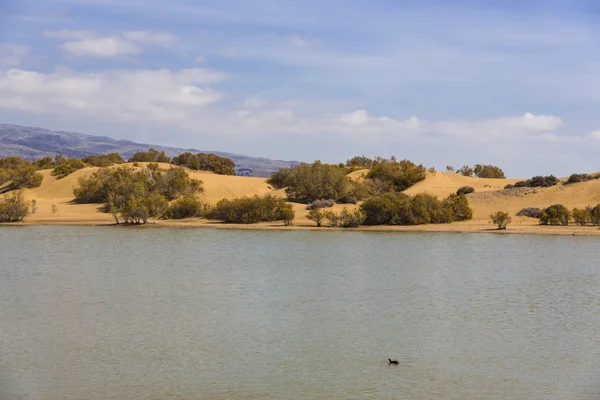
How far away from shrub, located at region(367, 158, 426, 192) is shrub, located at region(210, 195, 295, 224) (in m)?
12.5

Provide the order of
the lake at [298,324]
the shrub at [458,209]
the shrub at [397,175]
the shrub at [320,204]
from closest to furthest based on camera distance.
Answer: the lake at [298,324]
the shrub at [458,209]
the shrub at [320,204]
the shrub at [397,175]

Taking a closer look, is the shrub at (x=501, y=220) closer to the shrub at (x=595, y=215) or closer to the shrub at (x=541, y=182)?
the shrub at (x=595, y=215)

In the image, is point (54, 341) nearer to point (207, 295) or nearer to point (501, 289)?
point (207, 295)

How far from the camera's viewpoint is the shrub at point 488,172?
69.9 meters

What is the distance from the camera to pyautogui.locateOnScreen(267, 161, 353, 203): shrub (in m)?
44.4

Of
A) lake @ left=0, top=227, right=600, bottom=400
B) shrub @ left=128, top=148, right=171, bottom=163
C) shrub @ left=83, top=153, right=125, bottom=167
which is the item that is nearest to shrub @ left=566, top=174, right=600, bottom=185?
lake @ left=0, top=227, right=600, bottom=400

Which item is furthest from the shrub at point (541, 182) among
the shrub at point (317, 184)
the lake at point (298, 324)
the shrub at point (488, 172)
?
the shrub at point (488, 172)

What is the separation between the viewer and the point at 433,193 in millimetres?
45312

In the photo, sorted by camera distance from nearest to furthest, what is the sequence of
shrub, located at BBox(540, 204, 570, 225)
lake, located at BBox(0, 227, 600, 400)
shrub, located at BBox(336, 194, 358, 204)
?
lake, located at BBox(0, 227, 600, 400) → shrub, located at BBox(540, 204, 570, 225) → shrub, located at BBox(336, 194, 358, 204)

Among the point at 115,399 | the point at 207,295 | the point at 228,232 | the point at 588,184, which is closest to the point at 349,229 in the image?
the point at 228,232

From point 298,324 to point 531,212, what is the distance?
2691 cm

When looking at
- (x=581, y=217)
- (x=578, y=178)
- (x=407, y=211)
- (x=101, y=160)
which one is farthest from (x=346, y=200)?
(x=101, y=160)

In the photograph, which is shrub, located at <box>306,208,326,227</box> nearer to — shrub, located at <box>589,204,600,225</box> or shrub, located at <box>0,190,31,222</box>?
shrub, located at <box>589,204,600,225</box>

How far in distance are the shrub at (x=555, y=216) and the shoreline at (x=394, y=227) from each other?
73 cm
